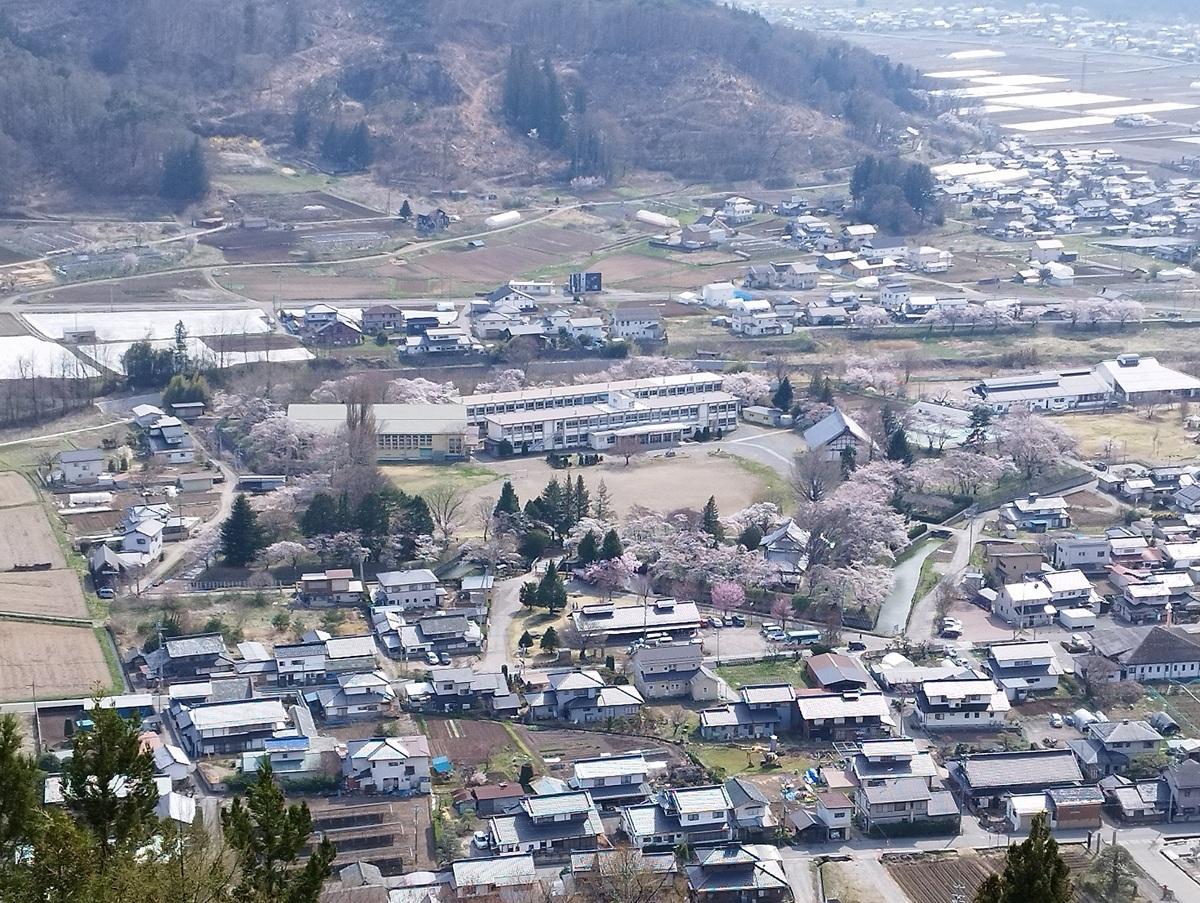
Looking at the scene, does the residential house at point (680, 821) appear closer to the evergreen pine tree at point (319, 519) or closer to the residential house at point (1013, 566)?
the residential house at point (1013, 566)

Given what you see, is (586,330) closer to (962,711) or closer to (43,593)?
(43,593)

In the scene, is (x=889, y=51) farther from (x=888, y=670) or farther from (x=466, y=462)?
(x=888, y=670)

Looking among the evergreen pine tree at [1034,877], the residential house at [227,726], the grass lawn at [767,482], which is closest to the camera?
the evergreen pine tree at [1034,877]

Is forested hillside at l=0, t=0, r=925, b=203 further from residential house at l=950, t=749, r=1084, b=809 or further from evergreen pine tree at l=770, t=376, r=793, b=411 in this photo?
residential house at l=950, t=749, r=1084, b=809

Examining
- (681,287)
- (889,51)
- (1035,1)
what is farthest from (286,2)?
(1035,1)

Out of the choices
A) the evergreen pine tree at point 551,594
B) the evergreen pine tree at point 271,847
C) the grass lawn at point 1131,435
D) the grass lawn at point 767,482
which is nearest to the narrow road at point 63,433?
the grass lawn at point 767,482

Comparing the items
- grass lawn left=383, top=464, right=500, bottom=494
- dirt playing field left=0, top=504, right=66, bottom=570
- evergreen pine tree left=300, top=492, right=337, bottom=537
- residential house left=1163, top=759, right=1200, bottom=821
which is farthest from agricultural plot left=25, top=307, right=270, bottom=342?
residential house left=1163, top=759, right=1200, bottom=821
